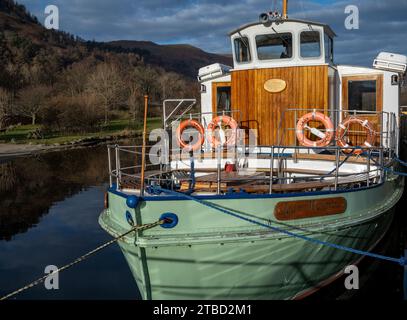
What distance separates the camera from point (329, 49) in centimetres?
1266

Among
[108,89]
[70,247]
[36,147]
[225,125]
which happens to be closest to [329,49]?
[225,125]

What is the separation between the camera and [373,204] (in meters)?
9.59

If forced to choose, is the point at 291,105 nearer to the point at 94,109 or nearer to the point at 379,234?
the point at 379,234

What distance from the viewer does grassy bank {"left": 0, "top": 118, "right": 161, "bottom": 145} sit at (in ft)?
156

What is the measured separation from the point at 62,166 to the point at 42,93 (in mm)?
30980

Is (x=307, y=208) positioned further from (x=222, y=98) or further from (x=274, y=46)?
(x=222, y=98)

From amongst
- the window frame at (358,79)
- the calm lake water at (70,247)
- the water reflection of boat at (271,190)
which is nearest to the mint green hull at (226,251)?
the water reflection of boat at (271,190)

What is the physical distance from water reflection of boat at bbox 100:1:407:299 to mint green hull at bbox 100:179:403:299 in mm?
19

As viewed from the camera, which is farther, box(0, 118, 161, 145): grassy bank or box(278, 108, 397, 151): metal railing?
box(0, 118, 161, 145): grassy bank

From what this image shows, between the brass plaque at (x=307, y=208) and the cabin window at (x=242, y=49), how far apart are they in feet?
18.9

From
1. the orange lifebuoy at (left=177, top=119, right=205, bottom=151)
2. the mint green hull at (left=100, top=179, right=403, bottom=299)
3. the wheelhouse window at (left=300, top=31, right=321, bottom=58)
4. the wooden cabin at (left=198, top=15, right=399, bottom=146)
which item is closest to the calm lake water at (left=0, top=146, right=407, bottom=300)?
the mint green hull at (left=100, top=179, right=403, bottom=299)

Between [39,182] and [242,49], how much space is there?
17.2 meters

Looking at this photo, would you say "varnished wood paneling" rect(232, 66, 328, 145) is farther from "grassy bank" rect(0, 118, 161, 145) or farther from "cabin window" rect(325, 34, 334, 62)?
"grassy bank" rect(0, 118, 161, 145)
